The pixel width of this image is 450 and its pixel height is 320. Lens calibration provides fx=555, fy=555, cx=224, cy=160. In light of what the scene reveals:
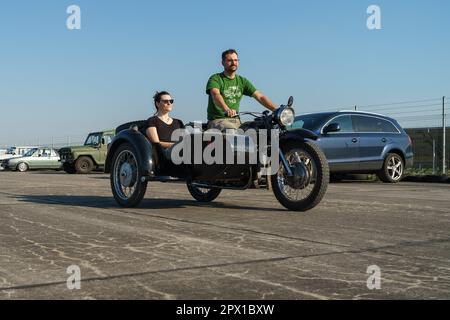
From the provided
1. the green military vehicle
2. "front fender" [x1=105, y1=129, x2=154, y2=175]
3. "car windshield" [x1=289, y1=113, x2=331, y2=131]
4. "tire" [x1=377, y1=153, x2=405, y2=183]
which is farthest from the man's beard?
the green military vehicle

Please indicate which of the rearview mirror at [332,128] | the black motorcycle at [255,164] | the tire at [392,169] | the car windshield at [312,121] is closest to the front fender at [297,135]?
the black motorcycle at [255,164]

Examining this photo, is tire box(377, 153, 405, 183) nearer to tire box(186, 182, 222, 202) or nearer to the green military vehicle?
tire box(186, 182, 222, 202)

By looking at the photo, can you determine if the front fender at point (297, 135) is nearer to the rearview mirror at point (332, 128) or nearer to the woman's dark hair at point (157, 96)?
the woman's dark hair at point (157, 96)

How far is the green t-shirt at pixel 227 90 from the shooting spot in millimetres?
6586

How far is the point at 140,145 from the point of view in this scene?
6809 millimetres

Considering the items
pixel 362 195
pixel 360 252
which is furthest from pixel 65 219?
pixel 362 195

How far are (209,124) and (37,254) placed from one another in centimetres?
313

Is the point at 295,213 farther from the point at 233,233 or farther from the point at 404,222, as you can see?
the point at 233,233

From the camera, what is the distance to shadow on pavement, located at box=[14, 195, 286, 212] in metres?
6.94

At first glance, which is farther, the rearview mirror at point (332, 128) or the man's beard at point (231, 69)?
the rearview mirror at point (332, 128)

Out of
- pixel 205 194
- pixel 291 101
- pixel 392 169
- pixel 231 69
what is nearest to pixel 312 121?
pixel 392 169

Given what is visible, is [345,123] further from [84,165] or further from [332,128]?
[84,165]

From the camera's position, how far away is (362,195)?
28.5 ft

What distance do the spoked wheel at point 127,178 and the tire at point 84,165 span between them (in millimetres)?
16255
